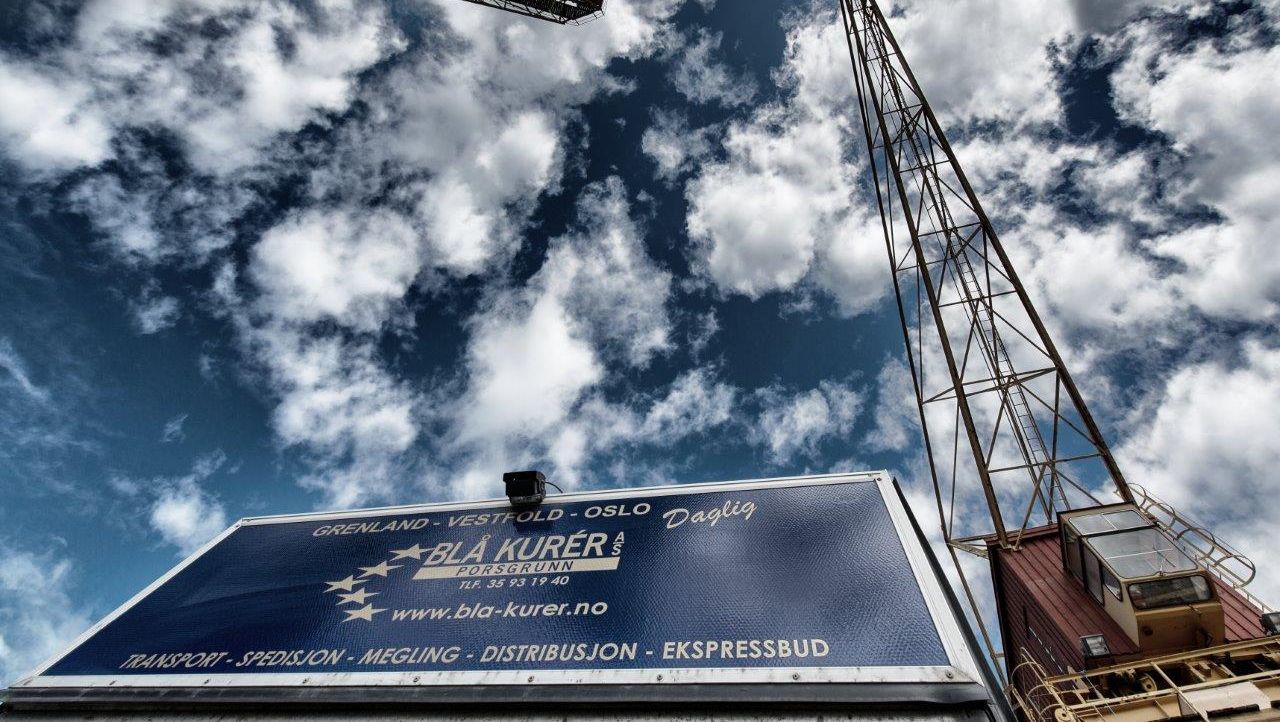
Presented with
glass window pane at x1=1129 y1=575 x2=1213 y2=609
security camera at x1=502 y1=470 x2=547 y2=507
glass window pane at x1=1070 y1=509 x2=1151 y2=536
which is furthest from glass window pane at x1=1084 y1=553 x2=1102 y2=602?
security camera at x1=502 y1=470 x2=547 y2=507

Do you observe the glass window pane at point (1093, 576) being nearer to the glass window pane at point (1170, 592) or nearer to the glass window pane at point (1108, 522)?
the glass window pane at point (1108, 522)

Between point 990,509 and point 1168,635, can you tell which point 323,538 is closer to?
point 1168,635

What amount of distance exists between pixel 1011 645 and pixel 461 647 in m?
14.5

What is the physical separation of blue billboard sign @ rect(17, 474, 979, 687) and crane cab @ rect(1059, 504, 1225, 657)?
5.03 meters

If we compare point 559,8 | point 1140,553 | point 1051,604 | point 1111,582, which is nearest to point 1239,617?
point 1140,553

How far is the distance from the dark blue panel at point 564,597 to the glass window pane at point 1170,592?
16.8ft

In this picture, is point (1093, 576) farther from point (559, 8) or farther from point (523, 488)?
point (559, 8)

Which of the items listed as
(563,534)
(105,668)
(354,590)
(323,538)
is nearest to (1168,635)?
(563,534)

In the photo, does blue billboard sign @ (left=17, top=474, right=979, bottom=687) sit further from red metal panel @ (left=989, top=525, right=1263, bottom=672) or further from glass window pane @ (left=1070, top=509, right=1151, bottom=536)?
glass window pane @ (left=1070, top=509, right=1151, bottom=536)

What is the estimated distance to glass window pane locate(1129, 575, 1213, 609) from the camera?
953 centimetres

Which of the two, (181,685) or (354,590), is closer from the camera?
(181,685)

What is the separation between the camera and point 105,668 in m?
8.83

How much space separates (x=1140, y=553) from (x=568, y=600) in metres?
10.7

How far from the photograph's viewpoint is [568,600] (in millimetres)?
8398
